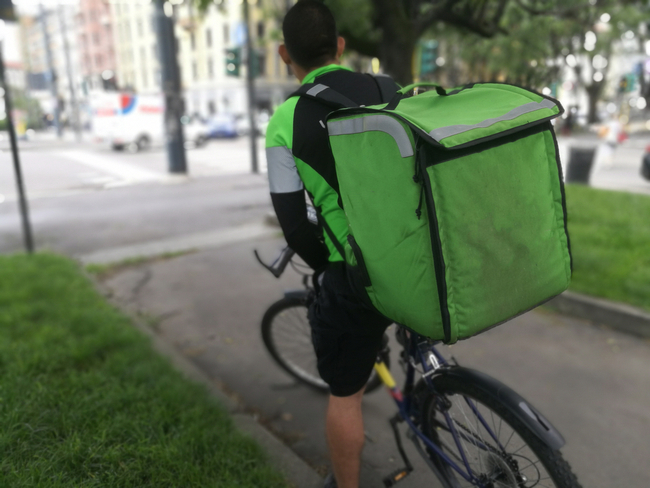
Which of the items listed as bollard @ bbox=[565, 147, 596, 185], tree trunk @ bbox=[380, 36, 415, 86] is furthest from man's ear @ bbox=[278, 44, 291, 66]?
bollard @ bbox=[565, 147, 596, 185]

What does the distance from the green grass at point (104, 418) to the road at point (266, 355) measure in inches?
20.0

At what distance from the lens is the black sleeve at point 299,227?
183cm

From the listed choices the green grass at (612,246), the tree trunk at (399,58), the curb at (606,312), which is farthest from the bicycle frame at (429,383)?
the tree trunk at (399,58)

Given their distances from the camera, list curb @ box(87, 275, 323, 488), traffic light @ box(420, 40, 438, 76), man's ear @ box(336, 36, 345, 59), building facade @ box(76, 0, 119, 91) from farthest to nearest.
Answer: building facade @ box(76, 0, 119, 91)
traffic light @ box(420, 40, 438, 76)
curb @ box(87, 275, 323, 488)
man's ear @ box(336, 36, 345, 59)

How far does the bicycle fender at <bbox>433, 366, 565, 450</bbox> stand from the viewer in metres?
1.67

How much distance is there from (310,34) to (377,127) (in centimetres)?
62

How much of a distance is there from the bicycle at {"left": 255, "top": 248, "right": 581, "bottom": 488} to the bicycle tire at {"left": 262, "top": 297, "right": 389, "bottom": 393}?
1.70ft

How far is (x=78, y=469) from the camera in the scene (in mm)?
2074

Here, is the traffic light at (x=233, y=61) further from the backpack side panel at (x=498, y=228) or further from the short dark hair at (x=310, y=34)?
the backpack side panel at (x=498, y=228)

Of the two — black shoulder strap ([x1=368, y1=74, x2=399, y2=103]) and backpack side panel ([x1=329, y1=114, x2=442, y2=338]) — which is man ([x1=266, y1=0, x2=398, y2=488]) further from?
backpack side panel ([x1=329, y1=114, x2=442, y2=338])

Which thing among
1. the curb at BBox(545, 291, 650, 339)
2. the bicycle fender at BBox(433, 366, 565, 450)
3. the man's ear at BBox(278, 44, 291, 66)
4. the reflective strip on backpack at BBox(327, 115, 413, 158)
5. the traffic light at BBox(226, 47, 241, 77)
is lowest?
the curb at BBox(545, 291, 650, 339)

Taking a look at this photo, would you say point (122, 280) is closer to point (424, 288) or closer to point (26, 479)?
point (26, 479)

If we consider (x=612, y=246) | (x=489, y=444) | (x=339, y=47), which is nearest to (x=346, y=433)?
(x=489, y=444)

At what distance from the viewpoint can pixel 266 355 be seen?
393 cm
